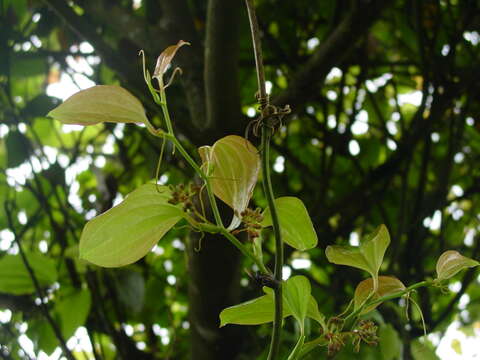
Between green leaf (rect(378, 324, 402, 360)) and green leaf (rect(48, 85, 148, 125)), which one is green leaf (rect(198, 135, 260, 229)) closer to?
green leaf (rect(48, 85, 148, 125))

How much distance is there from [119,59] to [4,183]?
47cm

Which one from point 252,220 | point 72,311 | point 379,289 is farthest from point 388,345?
point 72,311

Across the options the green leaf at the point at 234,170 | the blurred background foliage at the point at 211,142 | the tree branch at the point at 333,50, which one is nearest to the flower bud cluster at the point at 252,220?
the green leaf at the point at 234,170

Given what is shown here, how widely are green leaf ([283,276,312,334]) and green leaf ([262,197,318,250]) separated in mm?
26

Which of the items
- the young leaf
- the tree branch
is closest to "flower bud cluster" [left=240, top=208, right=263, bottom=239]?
the young leaf

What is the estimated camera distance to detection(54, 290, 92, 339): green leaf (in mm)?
778

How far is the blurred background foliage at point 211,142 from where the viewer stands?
29.8 inches

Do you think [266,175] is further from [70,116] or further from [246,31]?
[246,31]

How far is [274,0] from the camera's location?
1226 mm

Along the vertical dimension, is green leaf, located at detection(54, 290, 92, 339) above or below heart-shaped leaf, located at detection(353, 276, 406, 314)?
below

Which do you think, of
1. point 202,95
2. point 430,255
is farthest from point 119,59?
point 430,255

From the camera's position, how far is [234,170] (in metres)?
0.36

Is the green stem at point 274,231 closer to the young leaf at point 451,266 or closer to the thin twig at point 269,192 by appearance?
the thin twig at point 269,192

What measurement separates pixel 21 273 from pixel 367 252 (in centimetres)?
55
